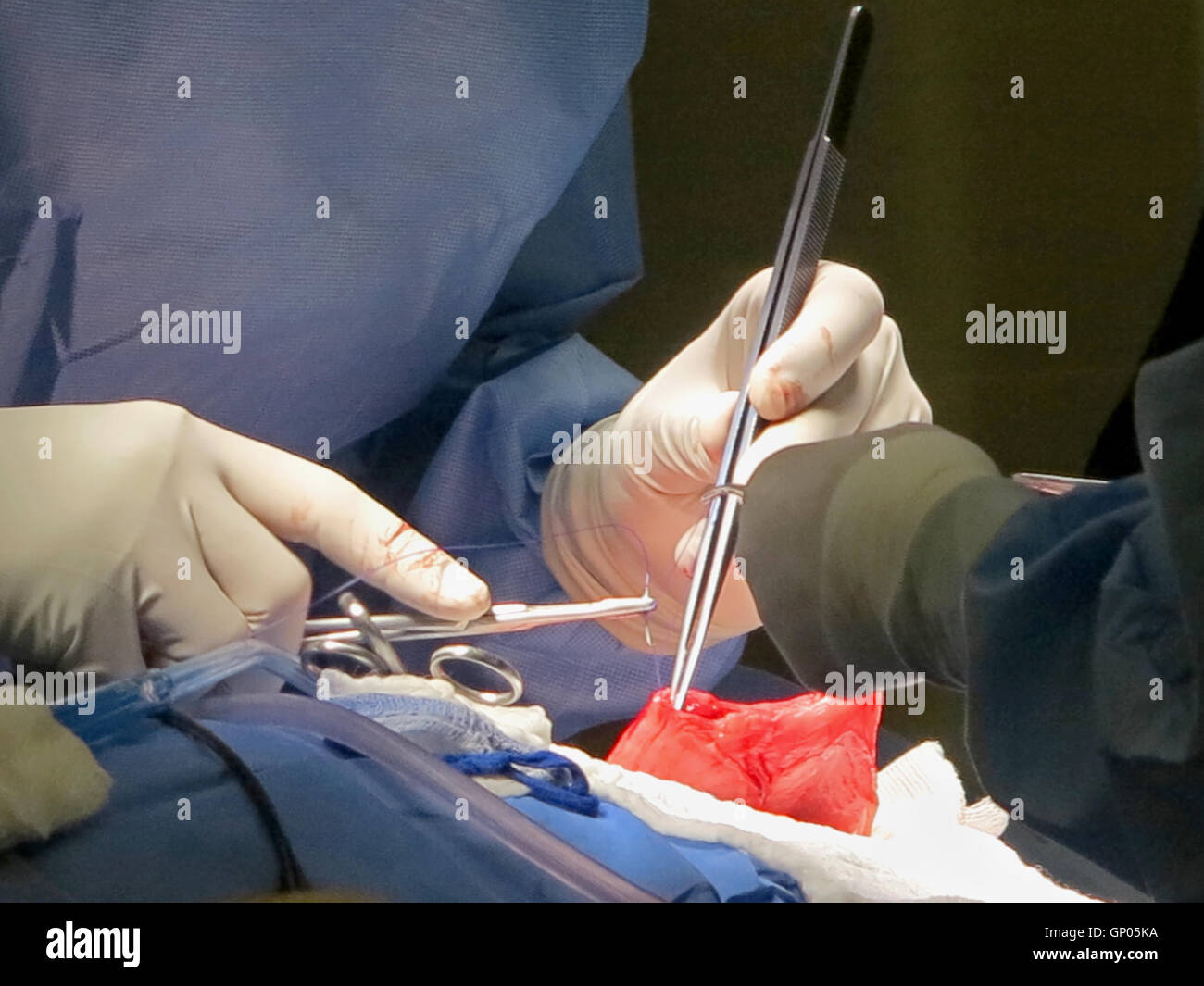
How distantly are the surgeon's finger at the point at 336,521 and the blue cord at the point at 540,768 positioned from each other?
2.6 inches

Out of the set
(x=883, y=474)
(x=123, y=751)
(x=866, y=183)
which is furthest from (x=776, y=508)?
(x=123, y=751)

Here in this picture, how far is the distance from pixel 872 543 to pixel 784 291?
0.41 ft

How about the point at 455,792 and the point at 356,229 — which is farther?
the point at 356,229

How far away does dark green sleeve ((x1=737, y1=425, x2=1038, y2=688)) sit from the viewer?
0.40 meters

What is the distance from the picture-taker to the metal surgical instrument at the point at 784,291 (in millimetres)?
491

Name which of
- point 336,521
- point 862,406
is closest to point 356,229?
point 336,521

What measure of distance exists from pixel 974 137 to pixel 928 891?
317 millimetres

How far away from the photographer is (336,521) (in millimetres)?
484

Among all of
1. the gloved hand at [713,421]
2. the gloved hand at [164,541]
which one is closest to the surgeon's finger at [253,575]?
the gloved hand at [164,541]

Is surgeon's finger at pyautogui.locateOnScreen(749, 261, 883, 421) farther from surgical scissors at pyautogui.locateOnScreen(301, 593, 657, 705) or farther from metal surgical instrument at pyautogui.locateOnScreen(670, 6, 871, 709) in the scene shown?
surgical scissors at pyautogui.locateOnScreen(301, 593, 657, 705)

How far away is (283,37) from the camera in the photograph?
545 millimetres

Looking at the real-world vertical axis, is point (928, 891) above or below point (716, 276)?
below

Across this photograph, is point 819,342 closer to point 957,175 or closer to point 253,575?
point 957,175
